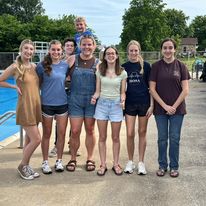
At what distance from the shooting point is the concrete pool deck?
452 centimetres

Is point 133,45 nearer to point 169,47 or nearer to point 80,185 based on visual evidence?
point 169,47

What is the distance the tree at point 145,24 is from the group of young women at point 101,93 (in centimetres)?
4611

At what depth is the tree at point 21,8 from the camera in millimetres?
75000

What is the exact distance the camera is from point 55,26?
125 feet

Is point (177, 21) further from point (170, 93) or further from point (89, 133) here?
point (170, 93)

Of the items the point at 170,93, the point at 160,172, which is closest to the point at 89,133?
the point at 160,172

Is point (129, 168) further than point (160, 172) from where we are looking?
Yes

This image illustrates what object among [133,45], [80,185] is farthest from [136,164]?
[133,45]

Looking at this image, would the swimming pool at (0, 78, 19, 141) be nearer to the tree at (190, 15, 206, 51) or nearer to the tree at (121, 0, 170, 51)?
the tree at (121, 0, 170, 51)

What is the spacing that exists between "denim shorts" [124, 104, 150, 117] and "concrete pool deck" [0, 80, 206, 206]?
0.84 metres

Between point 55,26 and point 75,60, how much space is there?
33653 millimetres

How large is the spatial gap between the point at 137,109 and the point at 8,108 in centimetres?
1218

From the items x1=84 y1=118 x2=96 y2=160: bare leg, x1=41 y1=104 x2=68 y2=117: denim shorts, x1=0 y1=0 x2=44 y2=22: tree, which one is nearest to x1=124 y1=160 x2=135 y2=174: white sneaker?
x1=84 y1=118 x2=96 y2=160: bare leg

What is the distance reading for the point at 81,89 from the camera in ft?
17.9
